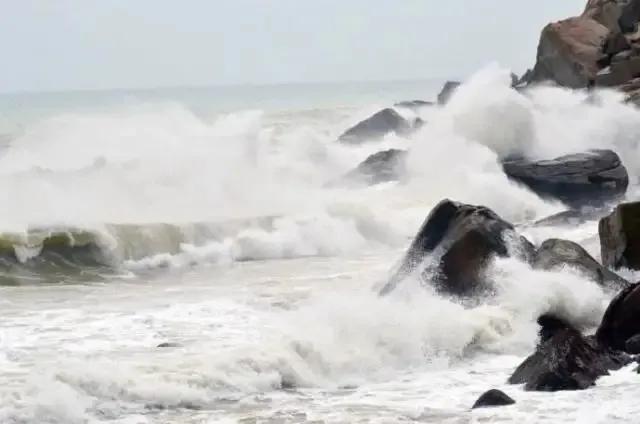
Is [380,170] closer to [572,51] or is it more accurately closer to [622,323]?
[572,51]

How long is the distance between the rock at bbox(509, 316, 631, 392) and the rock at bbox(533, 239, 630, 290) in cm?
212

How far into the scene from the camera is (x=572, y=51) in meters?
29.0

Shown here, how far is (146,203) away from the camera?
63.2 ft

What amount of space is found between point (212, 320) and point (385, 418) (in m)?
3.80

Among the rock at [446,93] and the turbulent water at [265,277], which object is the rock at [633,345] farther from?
the rock at [446,93]

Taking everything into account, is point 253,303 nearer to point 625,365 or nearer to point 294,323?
point 294,323

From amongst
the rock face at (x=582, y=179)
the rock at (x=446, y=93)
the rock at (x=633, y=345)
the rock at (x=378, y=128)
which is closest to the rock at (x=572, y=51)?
the rock at (x=446, y=93)

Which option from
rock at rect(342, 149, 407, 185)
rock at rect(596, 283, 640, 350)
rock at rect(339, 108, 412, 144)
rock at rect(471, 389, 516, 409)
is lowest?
rock at rect(471, 389, 516, 409)

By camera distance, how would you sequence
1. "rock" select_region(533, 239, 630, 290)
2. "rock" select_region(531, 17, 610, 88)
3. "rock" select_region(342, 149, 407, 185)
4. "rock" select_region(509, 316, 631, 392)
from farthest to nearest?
1. "rock" select_region(531, 17, 610, 88)
2. "rock" select_region(342, 149, 407, 185)
3. "rock" select_region(533, 239, 630, 290)
4. "rock" select_region(509, 316, 631, 392)

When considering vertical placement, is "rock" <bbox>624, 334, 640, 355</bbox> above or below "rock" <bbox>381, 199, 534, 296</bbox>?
below

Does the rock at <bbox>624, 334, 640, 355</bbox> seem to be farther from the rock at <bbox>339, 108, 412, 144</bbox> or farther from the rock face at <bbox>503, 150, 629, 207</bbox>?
the rock at <bbox>339, 108, 412, 144</bbox>

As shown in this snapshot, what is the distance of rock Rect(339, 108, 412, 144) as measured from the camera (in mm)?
35844

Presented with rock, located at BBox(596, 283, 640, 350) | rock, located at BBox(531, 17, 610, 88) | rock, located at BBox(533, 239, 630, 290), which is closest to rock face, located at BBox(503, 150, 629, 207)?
rock, located at BBox(533, 239, 630, 290)

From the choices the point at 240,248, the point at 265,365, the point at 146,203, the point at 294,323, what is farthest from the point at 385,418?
the point at 146,203
